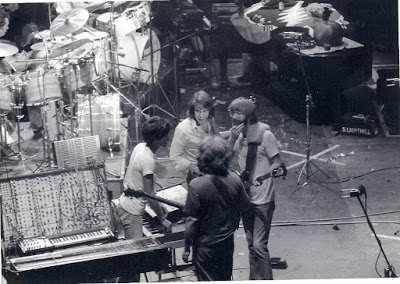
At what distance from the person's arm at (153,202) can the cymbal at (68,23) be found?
2.97 meters

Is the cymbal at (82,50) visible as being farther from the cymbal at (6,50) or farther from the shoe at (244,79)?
the shoe at (244,79)

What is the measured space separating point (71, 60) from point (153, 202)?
3141 mm

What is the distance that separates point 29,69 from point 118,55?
1.15 meters

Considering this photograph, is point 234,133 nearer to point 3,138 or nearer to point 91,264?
point 91,264

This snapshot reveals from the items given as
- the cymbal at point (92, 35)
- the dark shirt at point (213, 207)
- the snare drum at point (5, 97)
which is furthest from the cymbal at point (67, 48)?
the dark shirt at point (213, 207)

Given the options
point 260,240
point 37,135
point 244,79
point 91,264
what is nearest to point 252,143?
point 260,240

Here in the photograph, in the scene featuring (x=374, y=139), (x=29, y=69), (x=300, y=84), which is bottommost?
(x=374, y=139)

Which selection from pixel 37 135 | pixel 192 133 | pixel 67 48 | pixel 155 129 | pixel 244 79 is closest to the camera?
pixel 155 129

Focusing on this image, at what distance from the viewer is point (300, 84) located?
9258mm

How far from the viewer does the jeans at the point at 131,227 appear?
561 centimetres

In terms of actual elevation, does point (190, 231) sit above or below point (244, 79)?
above

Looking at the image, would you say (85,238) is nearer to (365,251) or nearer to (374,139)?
(365,251)

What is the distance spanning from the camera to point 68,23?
7.95m

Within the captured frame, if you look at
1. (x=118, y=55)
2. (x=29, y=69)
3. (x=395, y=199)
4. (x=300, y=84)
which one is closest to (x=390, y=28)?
(x=300, y=84)
